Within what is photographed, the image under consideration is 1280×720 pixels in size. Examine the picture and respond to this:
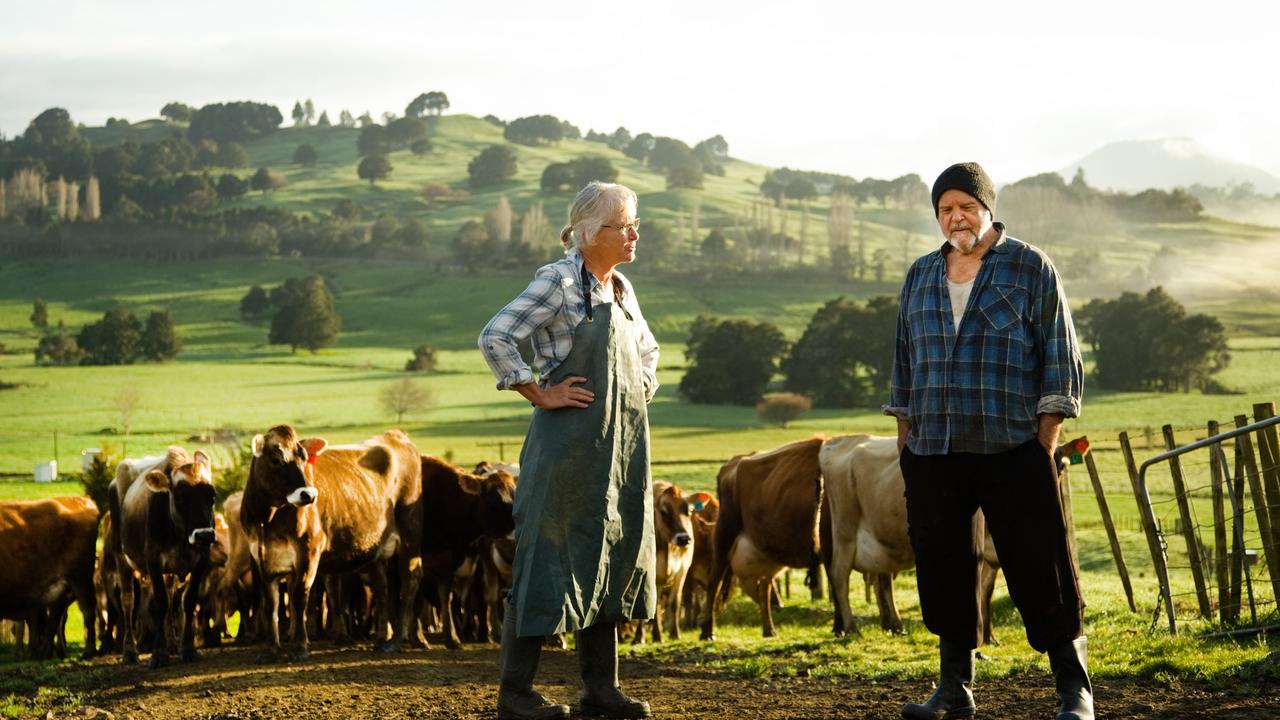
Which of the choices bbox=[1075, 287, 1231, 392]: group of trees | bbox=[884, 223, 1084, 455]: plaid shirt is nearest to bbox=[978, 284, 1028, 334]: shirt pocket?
bbox=[884, 223, 1084, 455]: plaid shirt

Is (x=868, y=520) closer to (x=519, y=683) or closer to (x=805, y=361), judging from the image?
(x=519, y=683)

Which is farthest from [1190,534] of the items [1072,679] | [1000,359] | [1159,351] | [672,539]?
[1159,351]

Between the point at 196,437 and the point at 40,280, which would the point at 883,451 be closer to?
the point at 196,437

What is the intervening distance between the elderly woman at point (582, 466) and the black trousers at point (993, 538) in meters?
1.43

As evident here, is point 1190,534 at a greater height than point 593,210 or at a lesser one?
lesser

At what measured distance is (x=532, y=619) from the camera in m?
6.87

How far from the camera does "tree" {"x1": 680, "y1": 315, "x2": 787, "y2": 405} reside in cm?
7994

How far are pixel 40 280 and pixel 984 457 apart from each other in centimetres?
13573

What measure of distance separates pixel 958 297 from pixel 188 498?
27.1 ft

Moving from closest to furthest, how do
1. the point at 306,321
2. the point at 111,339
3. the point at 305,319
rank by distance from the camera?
the point at 111,339
the point at 306,321
the point at 305,319

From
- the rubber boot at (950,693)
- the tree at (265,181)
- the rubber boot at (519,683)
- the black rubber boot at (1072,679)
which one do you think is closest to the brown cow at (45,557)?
the rubber boot at (519,683)

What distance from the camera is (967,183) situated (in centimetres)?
678

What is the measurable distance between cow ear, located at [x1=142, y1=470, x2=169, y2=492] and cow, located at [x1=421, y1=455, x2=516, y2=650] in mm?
2816

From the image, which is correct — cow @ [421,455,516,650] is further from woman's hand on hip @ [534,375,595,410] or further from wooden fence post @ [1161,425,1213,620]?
woman's hand on hip @ [534,375,595,410]
